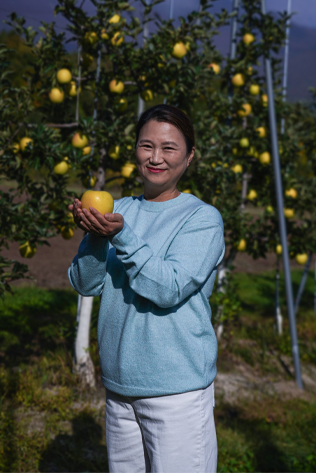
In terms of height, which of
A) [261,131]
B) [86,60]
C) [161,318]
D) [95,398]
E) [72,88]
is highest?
[86,60]

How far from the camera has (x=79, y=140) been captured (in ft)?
8.96

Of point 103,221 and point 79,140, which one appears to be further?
point 79,140

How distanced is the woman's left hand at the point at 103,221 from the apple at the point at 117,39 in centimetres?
212

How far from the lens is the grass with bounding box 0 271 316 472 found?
2260 millimetres

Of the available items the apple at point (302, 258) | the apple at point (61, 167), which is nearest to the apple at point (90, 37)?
the apple at point (61, 167)

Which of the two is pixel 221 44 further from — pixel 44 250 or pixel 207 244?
pixel 44 250

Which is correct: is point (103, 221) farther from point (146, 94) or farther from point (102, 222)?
point (146, 94)

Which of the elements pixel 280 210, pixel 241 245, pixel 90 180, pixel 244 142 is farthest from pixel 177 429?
pixel 244 142

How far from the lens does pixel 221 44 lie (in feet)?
11.7

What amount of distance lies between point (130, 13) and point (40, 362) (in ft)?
8.37

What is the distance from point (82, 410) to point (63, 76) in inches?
82.4

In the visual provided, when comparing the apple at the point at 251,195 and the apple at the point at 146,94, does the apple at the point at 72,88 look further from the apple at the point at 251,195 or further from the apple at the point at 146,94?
the apple at the point at 251,195

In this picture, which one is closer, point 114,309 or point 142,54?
point 114,309

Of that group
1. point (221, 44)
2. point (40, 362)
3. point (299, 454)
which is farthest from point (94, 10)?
point (299, 454)
